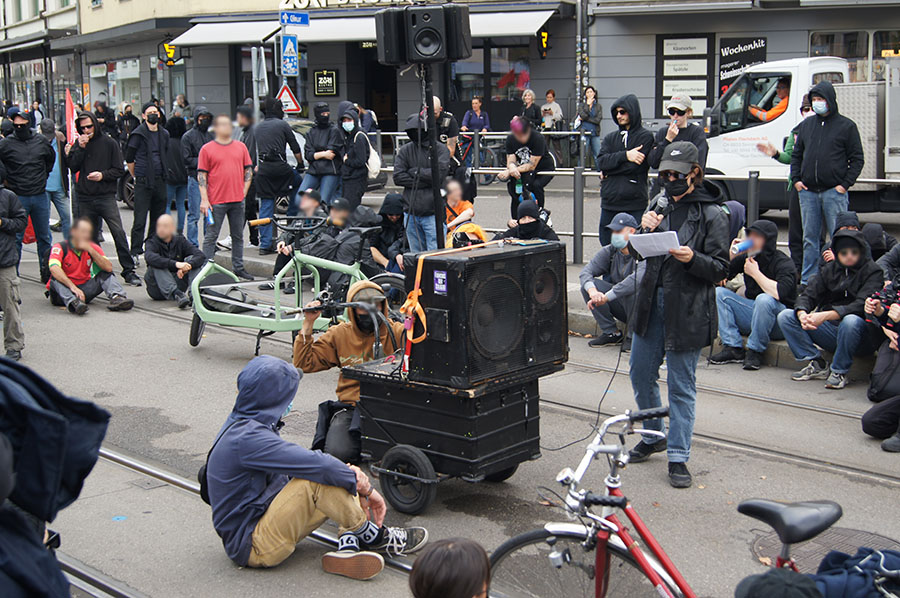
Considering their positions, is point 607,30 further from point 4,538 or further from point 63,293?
point 4,538

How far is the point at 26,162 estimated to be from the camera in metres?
12.1

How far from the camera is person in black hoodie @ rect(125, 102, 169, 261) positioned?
13.5 metres

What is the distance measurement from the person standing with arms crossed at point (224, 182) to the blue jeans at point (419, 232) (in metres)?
2.30

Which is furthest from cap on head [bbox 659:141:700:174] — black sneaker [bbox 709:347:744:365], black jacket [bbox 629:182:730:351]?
black sneaker [bbox 709:347:744:365]

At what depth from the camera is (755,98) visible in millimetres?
15586

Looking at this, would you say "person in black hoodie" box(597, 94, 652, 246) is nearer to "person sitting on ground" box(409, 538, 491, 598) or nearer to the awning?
"person sitting on ground" box(409, 538, 491, 598)

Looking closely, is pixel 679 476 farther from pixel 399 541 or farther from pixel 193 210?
pixel 193 210

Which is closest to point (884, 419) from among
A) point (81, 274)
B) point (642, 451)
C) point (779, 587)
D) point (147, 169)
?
point (642, 451)

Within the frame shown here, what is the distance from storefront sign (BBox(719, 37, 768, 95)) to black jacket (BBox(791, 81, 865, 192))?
12724 millimetres

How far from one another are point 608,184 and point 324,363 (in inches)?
206

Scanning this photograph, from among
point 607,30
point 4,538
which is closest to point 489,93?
point 607,30

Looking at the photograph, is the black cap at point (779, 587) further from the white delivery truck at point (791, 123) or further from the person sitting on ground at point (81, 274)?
the white delivery truck at point (791, 123)

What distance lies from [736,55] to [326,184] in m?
12.7

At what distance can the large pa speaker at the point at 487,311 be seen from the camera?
17.4ft
